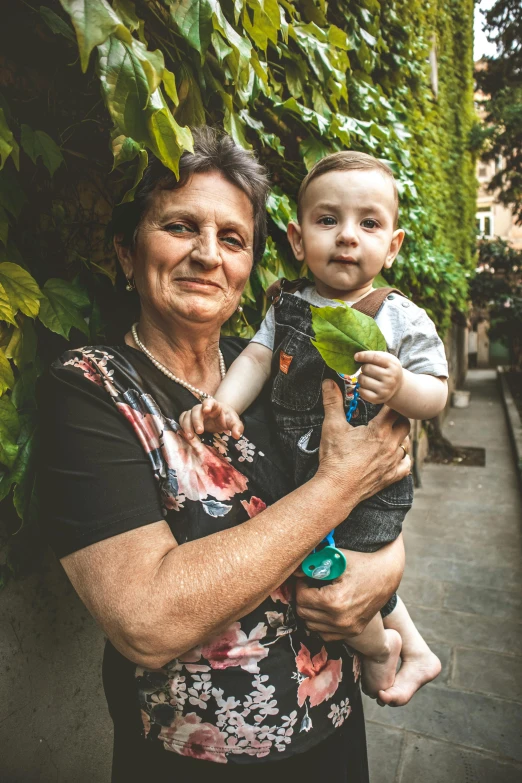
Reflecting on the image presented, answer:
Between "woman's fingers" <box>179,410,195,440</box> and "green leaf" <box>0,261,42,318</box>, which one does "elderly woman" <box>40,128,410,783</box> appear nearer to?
"woman's fingers" <box>179,410,195,440</box>

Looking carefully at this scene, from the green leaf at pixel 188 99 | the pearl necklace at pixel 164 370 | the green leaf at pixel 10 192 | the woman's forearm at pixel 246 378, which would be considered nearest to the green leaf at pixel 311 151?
the green leaf at pixel 188 99

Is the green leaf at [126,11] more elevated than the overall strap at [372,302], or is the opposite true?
the green leaf at [126,11]

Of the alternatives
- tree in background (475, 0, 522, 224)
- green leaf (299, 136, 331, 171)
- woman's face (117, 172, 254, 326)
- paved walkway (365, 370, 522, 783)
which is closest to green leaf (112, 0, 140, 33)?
woman's face (117, 172, 254, 326)

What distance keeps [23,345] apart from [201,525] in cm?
63

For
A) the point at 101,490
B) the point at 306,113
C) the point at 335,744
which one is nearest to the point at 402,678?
the point at 335,744

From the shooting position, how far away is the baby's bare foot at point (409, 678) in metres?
1.76

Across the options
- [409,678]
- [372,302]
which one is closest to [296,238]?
[372,302]

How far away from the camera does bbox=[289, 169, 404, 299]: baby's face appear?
1587mm

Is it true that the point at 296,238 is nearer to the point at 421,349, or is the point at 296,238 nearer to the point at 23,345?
the point at 421,349

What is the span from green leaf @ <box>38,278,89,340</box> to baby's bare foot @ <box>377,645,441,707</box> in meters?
1.50

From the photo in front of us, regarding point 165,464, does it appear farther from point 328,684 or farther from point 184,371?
point 328,684

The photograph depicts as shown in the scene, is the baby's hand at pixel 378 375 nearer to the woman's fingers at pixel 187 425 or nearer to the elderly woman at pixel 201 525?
the elderly woman at pixel 201 525

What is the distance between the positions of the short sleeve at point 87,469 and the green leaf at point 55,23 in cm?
81

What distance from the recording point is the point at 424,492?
7121 mm
